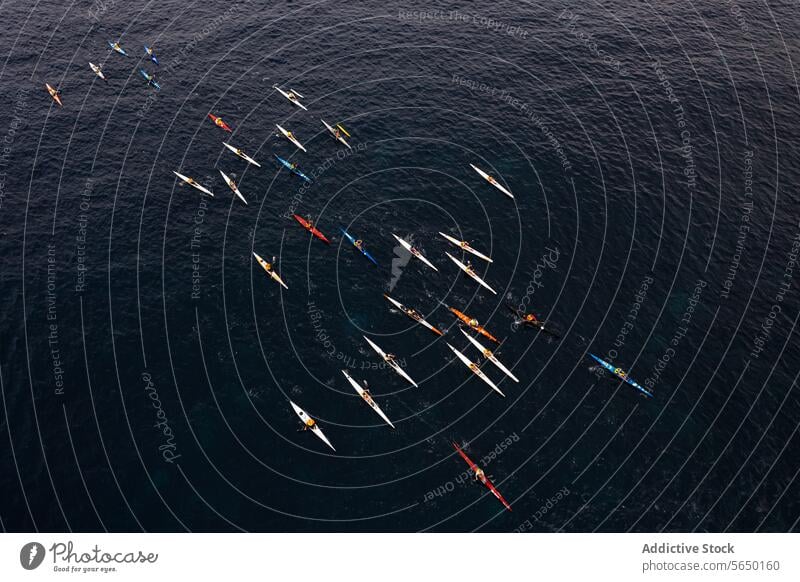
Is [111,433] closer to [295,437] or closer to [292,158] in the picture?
Answer: [295,437]

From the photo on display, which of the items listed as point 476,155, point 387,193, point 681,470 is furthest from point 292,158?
point 681,470

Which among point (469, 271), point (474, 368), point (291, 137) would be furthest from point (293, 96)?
point (474, 368)

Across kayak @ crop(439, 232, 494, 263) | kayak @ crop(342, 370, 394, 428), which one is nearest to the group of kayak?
kayak @ crop(439, 232, 494, 263)

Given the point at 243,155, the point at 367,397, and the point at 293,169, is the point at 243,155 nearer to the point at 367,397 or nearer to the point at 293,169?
the point at 293,169

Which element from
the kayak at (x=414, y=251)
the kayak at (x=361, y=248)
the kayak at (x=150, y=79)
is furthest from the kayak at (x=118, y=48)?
the kayak at (x=414, y=251)

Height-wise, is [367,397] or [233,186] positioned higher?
[233,186]

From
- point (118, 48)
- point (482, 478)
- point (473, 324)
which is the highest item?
point (118, 48)
